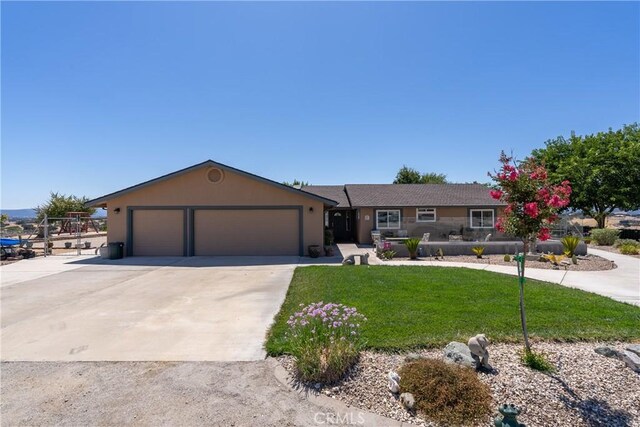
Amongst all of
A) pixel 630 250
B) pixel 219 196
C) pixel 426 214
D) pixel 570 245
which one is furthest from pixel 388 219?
pixel 630 250

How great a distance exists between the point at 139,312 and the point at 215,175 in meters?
9.86

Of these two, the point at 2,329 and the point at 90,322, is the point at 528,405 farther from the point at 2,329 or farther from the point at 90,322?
the point at 2,329

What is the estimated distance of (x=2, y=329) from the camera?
6.01 meters

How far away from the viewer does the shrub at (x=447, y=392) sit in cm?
332

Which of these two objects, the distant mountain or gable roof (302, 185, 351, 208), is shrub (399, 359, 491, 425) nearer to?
gable roof (302, 185, 351, 208)

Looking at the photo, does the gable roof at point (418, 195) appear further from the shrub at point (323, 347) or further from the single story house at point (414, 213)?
the shrub at point (323, 347)

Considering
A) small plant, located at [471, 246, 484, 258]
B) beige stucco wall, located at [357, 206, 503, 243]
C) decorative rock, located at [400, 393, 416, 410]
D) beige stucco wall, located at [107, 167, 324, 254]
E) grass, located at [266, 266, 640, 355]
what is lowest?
decorative rock, located at [400, 393, 416, 410]

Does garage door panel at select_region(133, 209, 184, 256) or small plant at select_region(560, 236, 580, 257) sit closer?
small plant at select_region(560, 236, 580, 257)

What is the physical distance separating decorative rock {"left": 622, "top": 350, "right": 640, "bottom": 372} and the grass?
75 cm

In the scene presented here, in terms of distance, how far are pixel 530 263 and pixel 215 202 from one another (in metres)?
13.3

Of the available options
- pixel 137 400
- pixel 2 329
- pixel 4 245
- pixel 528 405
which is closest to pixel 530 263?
pixel 528 405

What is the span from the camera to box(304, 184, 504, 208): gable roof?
2055 cm

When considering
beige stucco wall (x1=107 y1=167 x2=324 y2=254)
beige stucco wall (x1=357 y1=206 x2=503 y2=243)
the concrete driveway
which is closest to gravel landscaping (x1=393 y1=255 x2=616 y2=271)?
beige stucco wall (x1=357 y1=206 x2=503 y2=243)

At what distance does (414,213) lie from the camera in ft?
68.0
